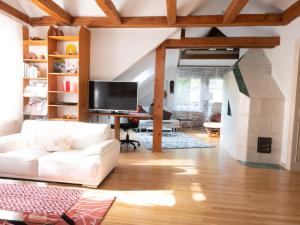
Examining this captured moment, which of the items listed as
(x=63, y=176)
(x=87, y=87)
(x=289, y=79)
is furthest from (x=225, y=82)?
(x=63, y=176)

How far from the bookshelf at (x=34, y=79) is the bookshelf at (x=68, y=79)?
0.16 meters

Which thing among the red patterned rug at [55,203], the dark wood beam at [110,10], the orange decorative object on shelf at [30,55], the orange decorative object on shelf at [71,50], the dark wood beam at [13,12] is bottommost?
the red patterned rug at [55,203]

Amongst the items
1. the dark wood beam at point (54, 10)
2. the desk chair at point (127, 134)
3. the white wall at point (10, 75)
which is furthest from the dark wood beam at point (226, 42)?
the white wall at point (10, 75)

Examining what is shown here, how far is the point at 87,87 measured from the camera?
15.9ft

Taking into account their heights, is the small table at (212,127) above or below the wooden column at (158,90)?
below

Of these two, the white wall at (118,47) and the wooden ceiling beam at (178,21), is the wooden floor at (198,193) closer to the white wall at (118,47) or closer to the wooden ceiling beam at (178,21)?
the white wall at (118,47)

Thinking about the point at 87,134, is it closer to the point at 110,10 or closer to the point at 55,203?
the point at 55,203

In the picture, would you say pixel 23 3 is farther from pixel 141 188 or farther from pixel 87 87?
pixel 141 188

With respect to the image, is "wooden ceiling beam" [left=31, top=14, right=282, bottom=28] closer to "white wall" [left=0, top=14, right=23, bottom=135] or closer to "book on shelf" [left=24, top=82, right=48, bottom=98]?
"white wall" [left=0, top=14, right=23, bottom=135]

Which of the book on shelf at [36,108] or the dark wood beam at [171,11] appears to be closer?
the dark wood beam at [171,11]

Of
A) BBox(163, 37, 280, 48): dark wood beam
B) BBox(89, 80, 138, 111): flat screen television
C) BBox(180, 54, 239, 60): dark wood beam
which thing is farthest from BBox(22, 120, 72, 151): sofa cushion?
BBox(180, 54, 239, 60): dark wood beam

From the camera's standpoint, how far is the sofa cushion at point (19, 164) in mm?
3006

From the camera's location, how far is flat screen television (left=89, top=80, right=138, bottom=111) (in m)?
4.77

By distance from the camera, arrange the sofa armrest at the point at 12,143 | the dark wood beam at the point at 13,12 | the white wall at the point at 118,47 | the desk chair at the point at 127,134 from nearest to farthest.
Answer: the sofa armrest at the point at 12,143 → the dark wood beam at the point at 13,12 → the white wall at the point at 118,47 → the desk chair at the point at 127,134
